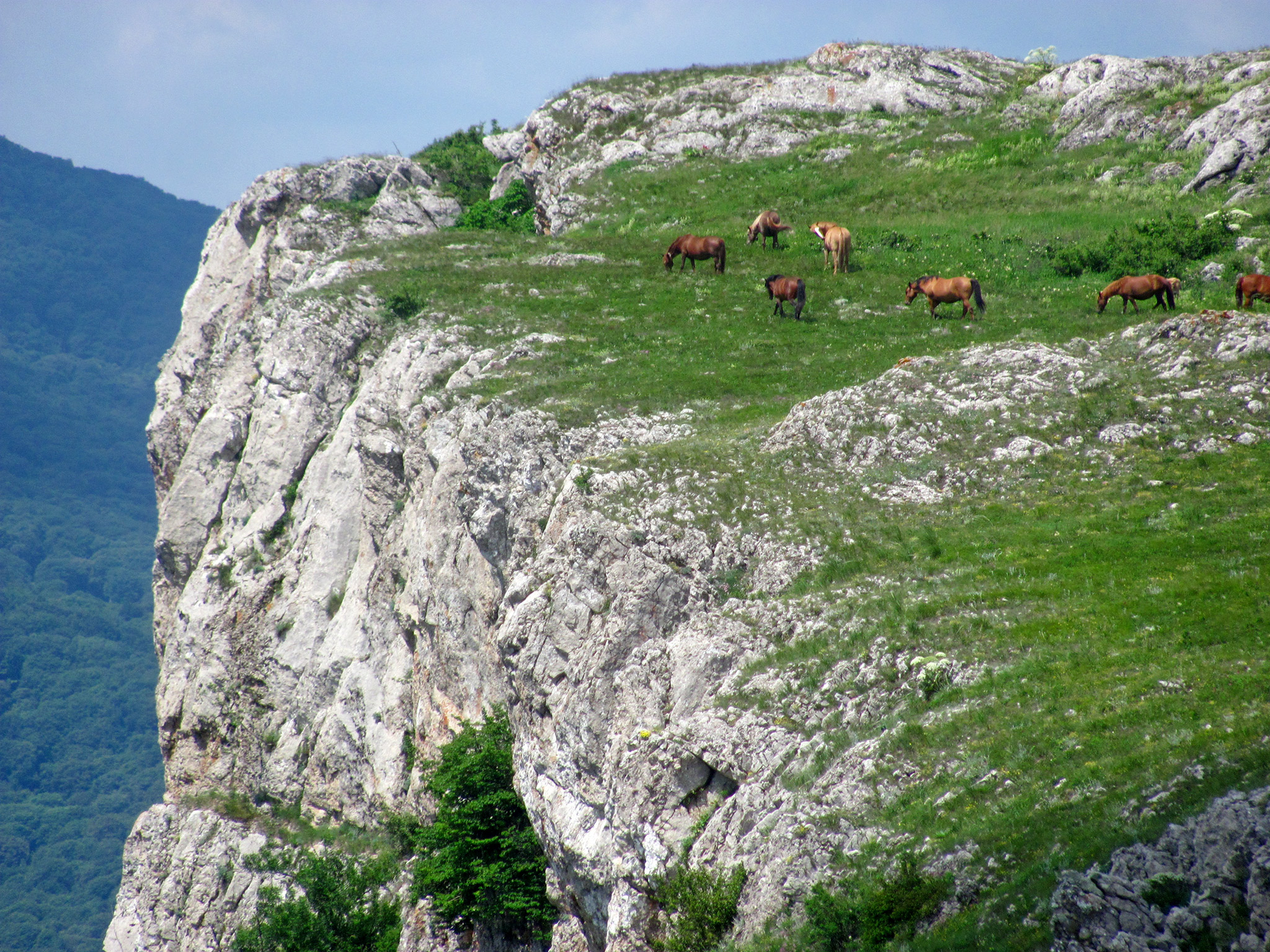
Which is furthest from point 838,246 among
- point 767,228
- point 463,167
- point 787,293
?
point 463,167

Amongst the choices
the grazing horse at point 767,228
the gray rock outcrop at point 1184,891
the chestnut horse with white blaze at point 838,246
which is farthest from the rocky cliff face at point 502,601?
Result: the chestnut horse with white blaze at point 838,246

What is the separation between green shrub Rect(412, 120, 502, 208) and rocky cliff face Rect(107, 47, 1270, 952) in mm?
12928

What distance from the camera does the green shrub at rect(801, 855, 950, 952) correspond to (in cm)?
1516

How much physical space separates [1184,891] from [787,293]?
121 feet

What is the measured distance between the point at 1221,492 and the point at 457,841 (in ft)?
86.6

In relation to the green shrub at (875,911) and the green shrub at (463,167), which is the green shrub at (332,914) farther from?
the green shrub at (463,167)

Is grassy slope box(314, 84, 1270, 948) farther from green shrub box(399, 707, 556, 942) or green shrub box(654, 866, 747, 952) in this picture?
green shrub box(399, 707, 556, 942)

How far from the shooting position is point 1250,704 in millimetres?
15891

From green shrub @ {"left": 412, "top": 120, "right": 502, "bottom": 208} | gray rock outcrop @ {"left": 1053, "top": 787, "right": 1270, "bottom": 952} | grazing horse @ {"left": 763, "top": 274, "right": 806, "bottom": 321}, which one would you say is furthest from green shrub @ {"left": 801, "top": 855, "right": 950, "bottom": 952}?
green shrub @ {"left": 412, "top": 120, "right": 502, "bottom": 208}

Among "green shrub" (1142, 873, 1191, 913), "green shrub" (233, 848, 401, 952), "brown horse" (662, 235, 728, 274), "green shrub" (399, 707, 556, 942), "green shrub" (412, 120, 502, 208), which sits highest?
"green shrub" (412, 120, 502, 208)

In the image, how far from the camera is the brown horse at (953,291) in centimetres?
4253

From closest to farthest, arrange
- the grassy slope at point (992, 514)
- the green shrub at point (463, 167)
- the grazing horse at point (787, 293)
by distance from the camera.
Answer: the grassy slope at point (992, 514)
the grazing horse at point (787, 293)
the green shrub at point (463, 167)

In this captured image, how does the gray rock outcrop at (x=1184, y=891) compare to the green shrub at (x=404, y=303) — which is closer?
the gray rock outcrop at (x=1184, y=891)

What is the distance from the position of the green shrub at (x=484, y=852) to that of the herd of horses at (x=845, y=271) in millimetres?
26658
